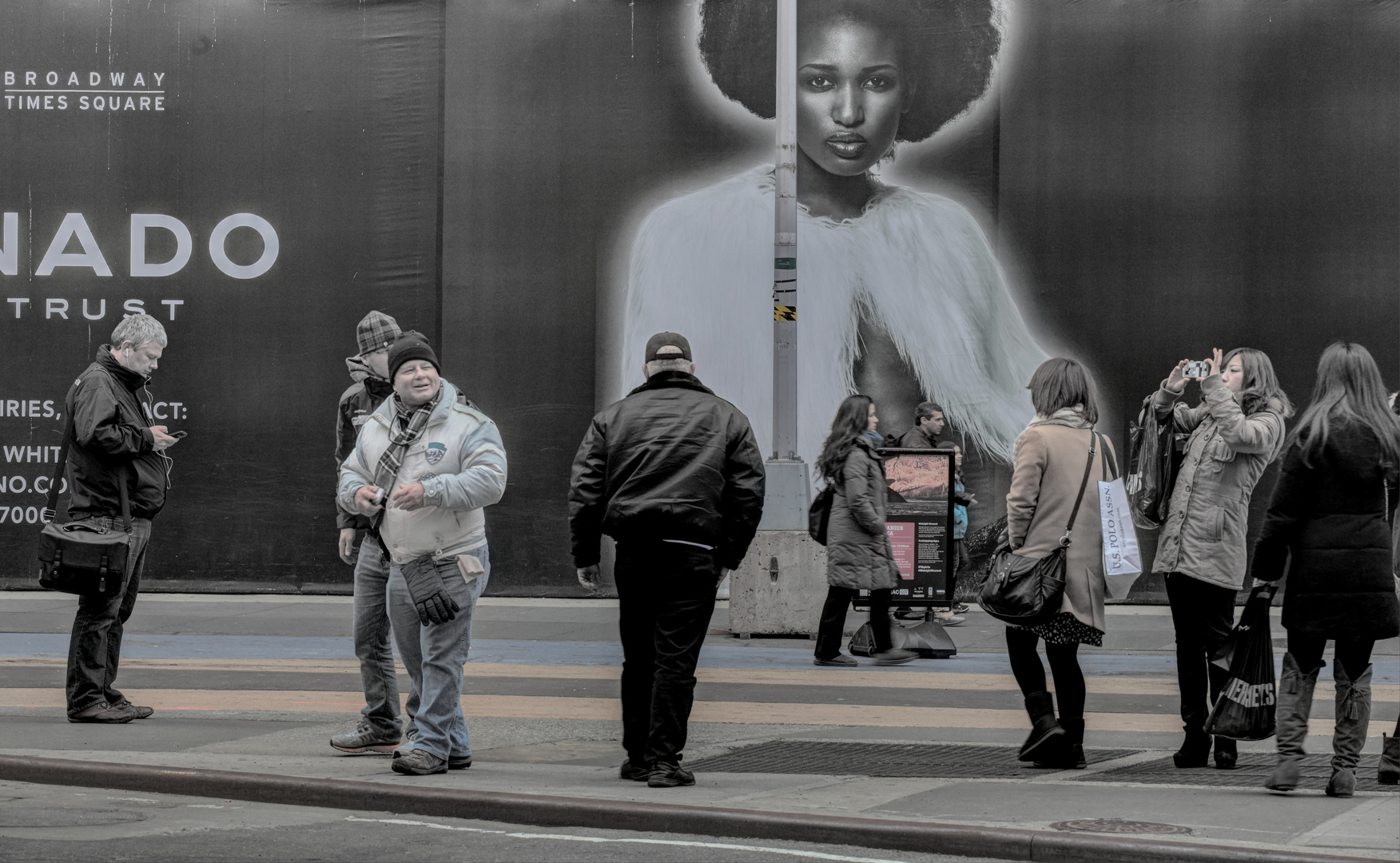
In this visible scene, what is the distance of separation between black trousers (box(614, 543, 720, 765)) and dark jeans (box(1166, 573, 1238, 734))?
2.02 metres

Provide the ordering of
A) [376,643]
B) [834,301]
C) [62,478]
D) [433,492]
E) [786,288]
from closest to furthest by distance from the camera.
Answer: [433,492] < [376,643] < [62,478] < [786,288] < [834,301]

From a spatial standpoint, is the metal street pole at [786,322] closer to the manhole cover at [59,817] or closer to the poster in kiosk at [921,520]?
the poster in kiosk at [921,520]

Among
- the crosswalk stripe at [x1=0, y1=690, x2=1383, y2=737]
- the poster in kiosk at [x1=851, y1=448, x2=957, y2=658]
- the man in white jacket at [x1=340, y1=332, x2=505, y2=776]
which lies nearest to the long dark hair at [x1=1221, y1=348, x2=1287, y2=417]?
the crosswalk stripe at [x1=0, y1=690, x2=1383, y2=737]

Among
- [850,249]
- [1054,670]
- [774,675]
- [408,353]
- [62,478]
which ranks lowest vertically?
[774,675]

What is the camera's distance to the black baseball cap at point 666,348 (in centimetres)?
711

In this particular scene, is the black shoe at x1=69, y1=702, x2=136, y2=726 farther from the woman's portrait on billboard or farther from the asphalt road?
the woman's portrait on billboard

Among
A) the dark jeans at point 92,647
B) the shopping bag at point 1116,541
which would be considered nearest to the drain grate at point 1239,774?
the shopping bag at point 1116,541

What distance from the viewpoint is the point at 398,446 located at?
6.94m

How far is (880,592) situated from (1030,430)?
4072 millimetres

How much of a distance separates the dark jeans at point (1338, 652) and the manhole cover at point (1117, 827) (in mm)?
1126

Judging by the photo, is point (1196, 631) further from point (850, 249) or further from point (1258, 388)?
point (850, 249)

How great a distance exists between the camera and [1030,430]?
7293mm

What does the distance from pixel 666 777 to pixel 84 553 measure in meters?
3.15

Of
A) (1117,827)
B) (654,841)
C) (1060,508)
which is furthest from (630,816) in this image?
(1060,508)
